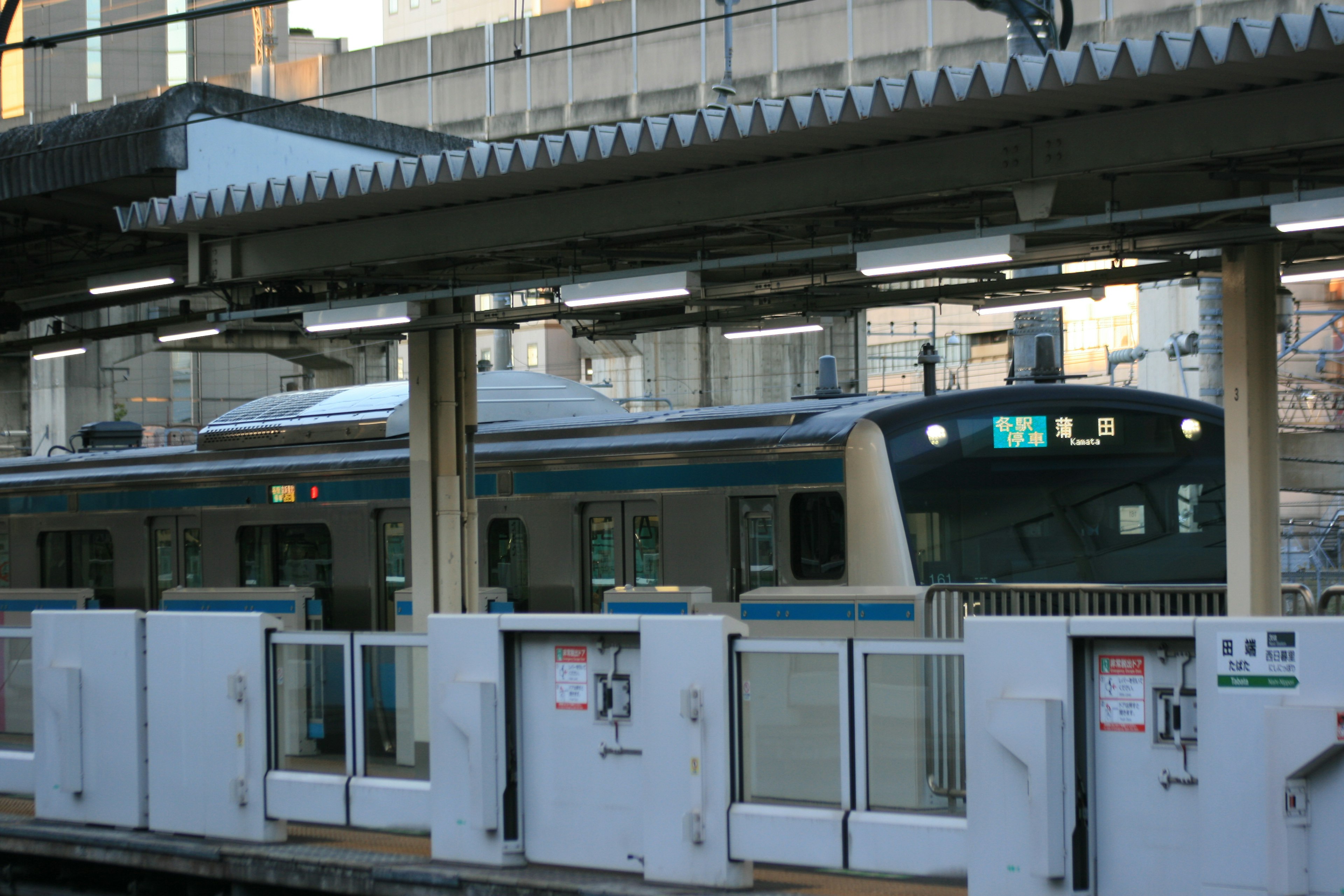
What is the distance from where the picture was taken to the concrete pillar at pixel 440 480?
1255 centimetres

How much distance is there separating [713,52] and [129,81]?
12.7 meters

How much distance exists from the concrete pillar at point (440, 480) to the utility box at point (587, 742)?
4990 mm

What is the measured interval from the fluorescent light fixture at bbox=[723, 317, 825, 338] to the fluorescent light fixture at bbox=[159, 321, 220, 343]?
14.6ft

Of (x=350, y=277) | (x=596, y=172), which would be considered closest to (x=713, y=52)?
(x=350, y=277)

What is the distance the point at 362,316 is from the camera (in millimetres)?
11688

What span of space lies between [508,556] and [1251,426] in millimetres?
6249

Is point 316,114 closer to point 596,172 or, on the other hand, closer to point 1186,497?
point 596,172

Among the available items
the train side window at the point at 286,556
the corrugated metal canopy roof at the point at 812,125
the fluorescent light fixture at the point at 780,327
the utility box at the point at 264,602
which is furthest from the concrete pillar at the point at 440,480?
the fluorescent light fixture at the point at 780,327

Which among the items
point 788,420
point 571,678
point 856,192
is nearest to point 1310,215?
point 856,192

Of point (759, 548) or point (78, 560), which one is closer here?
point (759, 548)

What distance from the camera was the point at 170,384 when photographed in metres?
54.6

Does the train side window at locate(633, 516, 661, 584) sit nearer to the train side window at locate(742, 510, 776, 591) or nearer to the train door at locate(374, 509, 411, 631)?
the train side window at locate(742, 510, 776, 591)

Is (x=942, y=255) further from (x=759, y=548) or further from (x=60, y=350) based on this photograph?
(x=60, y=350)

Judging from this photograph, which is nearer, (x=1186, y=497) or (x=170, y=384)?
(x=1186, y=497)
